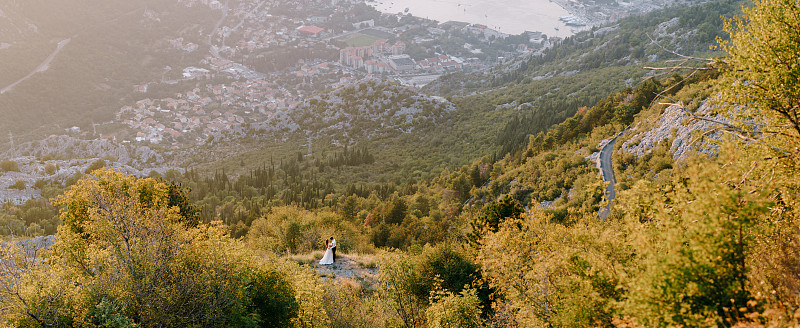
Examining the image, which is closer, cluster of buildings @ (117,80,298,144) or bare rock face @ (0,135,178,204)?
bare rock face @ (0,135,178,204)

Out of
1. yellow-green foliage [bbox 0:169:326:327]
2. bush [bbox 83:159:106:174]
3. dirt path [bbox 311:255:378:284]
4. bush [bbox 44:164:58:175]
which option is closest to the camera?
yellow-green foliage [bbox 0:169:326:327]

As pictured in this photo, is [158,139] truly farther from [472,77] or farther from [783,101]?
[783,101]

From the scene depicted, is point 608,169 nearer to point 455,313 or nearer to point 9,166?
point 455,313

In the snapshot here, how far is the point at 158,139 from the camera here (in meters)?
100

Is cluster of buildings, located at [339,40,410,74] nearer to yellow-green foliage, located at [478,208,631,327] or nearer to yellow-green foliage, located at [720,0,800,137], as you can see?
yellow-green foliage, located at [478,208,631,327]

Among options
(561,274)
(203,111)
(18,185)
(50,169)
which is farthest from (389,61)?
(561,274)

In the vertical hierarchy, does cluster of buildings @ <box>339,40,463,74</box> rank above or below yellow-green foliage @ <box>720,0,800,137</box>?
below

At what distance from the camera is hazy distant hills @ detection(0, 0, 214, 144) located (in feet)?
344

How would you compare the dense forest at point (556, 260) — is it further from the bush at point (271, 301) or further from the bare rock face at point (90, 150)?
the bare rock face at point (90, 150)

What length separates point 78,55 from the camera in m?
134

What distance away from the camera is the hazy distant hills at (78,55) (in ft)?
344

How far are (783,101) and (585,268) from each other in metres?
5.35

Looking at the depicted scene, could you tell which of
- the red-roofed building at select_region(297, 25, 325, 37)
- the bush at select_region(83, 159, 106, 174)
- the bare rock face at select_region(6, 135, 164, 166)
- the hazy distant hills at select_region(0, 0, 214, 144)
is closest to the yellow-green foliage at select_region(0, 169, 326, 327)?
the bush at select_region(83, 159, 106, 174)

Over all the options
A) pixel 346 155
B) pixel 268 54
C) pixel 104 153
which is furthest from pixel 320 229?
pixel 268 54
